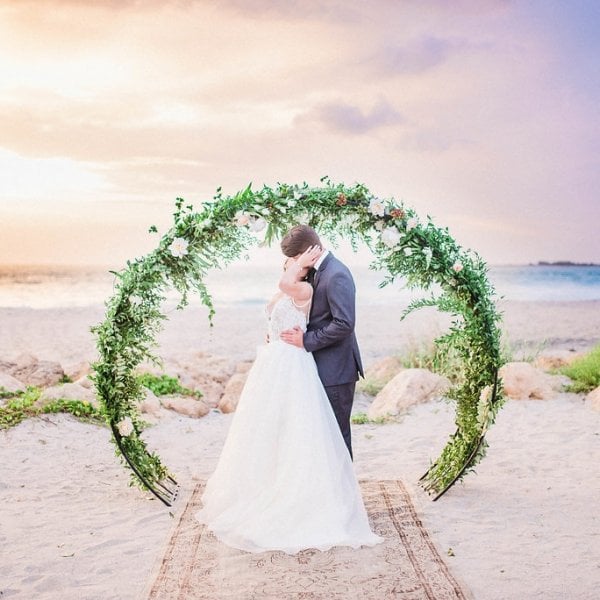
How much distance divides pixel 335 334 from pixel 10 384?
21.8ft

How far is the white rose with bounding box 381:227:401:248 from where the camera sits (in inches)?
247

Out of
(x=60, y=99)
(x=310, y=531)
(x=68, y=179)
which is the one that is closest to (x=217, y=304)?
A: (x=68, y=179)

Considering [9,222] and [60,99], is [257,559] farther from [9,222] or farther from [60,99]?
[9,222]

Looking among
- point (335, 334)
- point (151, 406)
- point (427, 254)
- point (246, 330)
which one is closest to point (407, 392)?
point (151, 406)

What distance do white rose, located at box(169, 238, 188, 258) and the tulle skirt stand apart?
1.21 metres

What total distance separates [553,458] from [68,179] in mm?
28041

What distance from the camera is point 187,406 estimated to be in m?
11.1

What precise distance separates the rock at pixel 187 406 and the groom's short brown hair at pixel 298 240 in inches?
228

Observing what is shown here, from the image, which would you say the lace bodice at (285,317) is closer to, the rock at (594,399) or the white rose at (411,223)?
the white rose at (411,223)

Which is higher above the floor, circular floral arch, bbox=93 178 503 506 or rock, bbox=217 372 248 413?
circular floral arch, bbox=93 178 503 506

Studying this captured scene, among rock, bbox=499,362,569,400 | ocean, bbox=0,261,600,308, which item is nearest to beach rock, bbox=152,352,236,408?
rock, bbox=499,362,569,400

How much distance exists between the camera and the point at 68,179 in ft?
103

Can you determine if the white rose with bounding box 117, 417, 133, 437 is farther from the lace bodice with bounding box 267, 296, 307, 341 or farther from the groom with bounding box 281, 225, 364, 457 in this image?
the groom with bounding box 281, 225, 364, 457

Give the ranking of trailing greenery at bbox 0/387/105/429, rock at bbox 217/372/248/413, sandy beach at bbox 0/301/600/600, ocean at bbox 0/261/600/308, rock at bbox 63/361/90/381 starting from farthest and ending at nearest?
ocean at bbox 0/261/600/308
rock at bbox 63/361/90/381
rock at bbox 217/372/248/413
trailing greenery at bbox 0/387/105/429
sandy beach at bbox 0/301/600/600
